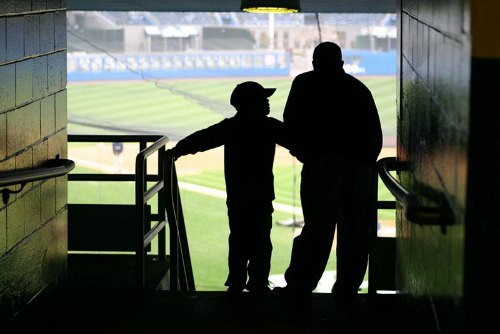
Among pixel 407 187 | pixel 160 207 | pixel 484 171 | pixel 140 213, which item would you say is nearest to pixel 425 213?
pixel 484 171

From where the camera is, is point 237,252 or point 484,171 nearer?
point 484,171

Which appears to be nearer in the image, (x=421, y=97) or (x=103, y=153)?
(x=421, y=97)

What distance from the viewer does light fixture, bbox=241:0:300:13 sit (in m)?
7.70

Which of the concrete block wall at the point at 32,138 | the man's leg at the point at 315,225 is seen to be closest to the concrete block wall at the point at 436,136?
the man's leg at the point at 315,225

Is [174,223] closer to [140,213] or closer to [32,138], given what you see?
[140,213]

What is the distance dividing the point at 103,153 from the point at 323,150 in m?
42.8

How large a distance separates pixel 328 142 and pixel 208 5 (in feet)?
28.9

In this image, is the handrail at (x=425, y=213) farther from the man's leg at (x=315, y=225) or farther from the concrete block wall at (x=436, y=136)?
the man's leg at (x=315, y=225)

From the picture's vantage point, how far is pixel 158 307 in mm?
4371

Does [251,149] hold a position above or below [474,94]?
below

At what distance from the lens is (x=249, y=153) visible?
4574 millimetres

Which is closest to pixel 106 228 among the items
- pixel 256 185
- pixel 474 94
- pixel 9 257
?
pixel 256 185

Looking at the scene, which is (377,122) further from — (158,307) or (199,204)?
(199,204)

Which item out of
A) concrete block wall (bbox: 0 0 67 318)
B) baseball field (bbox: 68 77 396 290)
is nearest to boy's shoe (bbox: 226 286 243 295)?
concrete block wall (bbox: 0 0 67 318)
